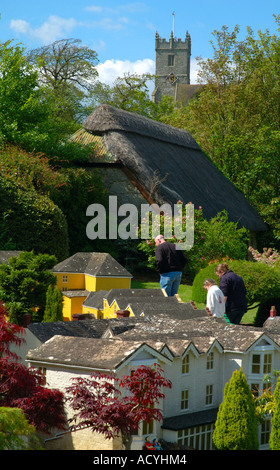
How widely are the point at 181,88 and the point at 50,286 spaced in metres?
87.8

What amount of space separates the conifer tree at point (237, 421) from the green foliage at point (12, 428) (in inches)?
110

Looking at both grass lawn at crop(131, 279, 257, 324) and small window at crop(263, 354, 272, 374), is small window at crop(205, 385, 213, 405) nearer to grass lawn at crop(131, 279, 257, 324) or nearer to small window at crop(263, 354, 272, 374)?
small window at crop(263, 354, 272, 374)

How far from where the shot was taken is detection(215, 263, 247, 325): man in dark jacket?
44.3ft

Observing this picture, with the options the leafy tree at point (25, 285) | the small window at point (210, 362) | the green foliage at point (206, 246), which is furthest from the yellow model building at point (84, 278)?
the small window at point (210, 362)

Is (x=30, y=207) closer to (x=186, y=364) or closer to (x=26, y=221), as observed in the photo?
(x=26, y=221)

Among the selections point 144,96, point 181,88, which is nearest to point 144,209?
point 144,96

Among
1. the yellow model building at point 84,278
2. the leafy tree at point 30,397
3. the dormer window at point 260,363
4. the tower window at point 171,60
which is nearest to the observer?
the leafy tree at point 30,397

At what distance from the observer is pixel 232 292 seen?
1357 cm

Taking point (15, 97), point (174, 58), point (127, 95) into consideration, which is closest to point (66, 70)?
point (127, 95)

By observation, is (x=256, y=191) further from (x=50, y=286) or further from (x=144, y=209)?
(x=50, y=286)

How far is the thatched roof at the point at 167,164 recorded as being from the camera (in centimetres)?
2549

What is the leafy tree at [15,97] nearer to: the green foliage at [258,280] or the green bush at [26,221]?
the green bush at [26,221]
